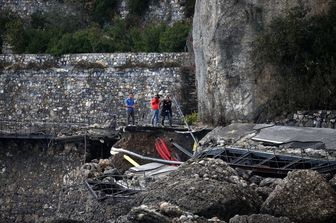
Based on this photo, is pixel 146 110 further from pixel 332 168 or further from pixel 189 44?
pixel 332 168

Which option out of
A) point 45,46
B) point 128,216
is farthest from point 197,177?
point 45,46

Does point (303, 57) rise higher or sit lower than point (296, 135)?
higher

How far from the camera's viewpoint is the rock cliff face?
3136 cm

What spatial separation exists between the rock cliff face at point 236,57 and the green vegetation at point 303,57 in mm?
391

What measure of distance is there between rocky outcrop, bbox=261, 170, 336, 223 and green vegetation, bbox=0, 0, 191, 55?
21676 millimetres

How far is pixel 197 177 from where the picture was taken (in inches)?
867

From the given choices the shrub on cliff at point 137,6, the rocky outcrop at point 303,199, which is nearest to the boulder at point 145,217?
the rocky outcrop at point 303,199

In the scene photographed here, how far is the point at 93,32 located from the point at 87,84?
3810 mm

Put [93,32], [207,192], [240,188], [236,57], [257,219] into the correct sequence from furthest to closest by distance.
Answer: [93,32], [236,57], [240,188], [207,192], [257,219]

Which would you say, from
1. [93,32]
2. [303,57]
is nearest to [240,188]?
[303,57]

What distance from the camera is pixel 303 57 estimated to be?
101 ft

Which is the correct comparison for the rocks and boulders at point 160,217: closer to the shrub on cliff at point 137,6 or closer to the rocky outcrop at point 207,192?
the rocky outcrop at point 207,192

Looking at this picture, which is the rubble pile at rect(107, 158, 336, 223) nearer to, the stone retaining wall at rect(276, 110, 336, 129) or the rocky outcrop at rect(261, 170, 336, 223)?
the rocky outcrop at rect(261, 170, 336, 223)

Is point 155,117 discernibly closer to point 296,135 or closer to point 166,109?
point 166,109
